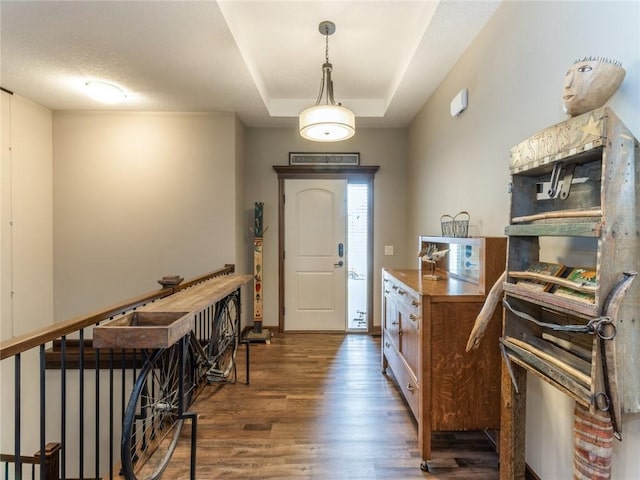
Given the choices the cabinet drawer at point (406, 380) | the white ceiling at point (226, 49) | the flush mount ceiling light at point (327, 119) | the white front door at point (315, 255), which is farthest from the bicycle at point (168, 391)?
the white ceiling at point (226, 49)

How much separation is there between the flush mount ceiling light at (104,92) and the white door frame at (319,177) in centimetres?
190

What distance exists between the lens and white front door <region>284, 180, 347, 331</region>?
445 centimetres

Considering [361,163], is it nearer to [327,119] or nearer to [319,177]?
[319,177]

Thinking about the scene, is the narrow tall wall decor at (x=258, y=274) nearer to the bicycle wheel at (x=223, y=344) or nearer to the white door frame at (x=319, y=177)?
the white door frame at (x=319, y=177)

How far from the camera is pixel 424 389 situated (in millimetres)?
1843

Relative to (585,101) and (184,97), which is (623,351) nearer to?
(585,101)

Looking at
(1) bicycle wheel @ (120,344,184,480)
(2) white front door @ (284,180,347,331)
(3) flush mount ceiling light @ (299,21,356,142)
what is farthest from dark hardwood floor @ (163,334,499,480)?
(3) flush mount ceiling light @ (299,21,356,142)

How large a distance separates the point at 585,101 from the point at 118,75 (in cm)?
358

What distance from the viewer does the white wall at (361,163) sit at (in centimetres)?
445

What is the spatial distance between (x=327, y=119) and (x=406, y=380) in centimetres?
198

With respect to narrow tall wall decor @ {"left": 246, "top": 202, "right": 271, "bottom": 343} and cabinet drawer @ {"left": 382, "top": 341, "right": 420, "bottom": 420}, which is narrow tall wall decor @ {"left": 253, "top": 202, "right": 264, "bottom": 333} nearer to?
narrow tall wall decor @ {"left": 246, "top": 202, "right": 271, "bottom": 343}

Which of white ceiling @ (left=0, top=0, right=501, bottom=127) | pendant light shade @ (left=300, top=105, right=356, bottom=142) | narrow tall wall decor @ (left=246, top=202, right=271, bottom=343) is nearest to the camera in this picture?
white ceiling @ (left=0, top=0, right=501, bottom=127)

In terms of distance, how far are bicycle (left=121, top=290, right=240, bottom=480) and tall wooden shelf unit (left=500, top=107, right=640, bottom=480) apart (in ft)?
5.54

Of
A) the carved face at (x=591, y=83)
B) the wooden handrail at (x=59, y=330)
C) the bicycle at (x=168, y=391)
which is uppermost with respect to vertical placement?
the carved face at (x=591, y=83)
